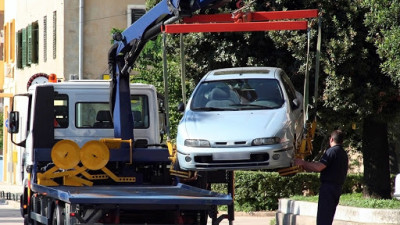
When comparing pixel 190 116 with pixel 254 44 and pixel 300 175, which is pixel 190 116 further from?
pixel 300 175

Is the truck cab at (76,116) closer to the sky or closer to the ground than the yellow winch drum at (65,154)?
closer to the sky

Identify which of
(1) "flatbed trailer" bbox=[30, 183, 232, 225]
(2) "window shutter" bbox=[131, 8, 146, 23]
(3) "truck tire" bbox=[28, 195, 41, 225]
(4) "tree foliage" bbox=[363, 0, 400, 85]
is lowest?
(3) "truck tire" bbox=[28, 195, 41, 225]

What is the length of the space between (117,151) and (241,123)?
219 cm

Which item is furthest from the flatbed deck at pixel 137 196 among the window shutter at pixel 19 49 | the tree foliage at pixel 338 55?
the window shutter at pixel 19 49

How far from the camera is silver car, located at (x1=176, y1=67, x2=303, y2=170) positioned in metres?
15.4

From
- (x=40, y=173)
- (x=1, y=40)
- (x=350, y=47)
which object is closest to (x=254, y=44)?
(x=350, y=47)

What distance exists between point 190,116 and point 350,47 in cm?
368

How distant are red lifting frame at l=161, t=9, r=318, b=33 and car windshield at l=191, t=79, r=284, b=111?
3.06 ft

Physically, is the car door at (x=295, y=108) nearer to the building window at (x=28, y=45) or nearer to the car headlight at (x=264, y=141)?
the car headlight at (x=264, y=141)

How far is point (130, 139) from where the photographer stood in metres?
17.5

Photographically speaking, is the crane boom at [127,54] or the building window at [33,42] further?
the building window at [33,42]

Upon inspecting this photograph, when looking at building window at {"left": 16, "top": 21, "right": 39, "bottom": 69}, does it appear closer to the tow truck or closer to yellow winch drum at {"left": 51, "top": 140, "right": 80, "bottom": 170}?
the tow truck

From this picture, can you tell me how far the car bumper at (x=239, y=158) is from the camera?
15.4 metres

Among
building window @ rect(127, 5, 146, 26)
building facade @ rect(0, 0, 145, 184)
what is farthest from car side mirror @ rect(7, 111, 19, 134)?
building window @ rect(127, 5, 146, 26)
